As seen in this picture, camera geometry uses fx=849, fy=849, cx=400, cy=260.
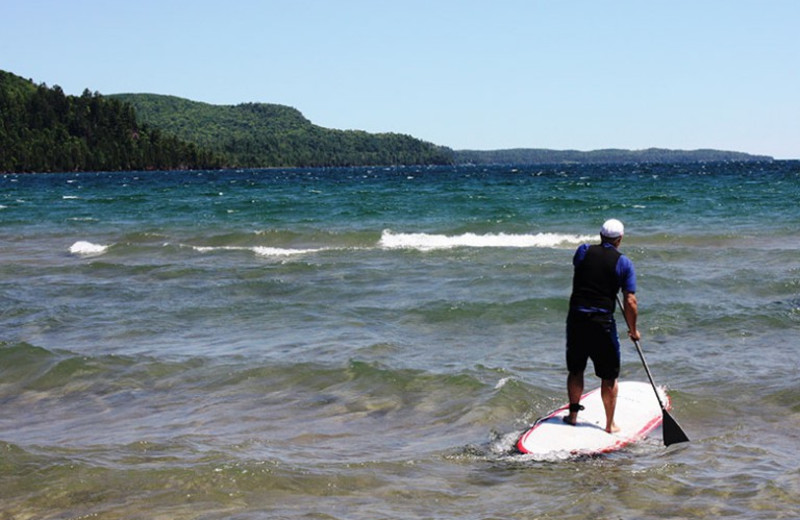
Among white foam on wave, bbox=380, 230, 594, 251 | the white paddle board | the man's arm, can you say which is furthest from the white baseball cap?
white foam on wave, bbox=380, 230, 594, 251

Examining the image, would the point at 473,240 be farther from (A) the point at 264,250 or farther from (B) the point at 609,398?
(B) the point at 609,398

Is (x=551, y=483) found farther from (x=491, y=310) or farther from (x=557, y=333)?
(x=491, y=310)

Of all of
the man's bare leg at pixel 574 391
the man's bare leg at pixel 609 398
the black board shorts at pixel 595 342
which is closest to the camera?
the black board shorts at pixel 595 342

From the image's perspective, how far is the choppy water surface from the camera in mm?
6395

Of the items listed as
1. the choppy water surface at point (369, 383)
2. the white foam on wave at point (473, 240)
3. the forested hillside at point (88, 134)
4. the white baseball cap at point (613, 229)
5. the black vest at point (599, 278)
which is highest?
the forested hillside at point (88, 134)

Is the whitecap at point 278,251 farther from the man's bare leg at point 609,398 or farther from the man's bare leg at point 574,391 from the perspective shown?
the man's bare leg at point 609,398

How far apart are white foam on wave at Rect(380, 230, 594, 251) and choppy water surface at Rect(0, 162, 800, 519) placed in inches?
38.7

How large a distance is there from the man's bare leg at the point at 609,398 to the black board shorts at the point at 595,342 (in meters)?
0.08

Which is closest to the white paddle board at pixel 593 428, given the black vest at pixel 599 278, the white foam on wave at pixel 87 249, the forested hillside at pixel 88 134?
the black vest at pixel 599 278

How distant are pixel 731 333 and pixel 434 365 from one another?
4.37 metres

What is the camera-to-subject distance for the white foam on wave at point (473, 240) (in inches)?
923

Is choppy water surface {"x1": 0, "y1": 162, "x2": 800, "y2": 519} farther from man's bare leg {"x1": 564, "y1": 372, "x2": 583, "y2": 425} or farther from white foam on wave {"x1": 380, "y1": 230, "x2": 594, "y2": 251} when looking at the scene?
white foam on wave {"x1": 380, "y1": 230, "x2": 594, "y2": 251}

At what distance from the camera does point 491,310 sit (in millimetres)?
13664

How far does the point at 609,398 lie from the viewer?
25.6ft
